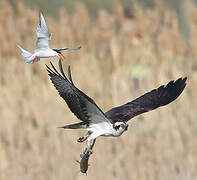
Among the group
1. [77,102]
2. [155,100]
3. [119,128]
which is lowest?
[119,128]

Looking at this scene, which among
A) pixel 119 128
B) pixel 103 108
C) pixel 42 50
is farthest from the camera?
pixel 103 108

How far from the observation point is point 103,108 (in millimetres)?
6766

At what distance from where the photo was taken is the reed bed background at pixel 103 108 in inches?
248

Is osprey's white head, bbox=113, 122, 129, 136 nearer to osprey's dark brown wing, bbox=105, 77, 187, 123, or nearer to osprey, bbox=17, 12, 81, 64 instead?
osprey, bbox=17, 12, 81, 64

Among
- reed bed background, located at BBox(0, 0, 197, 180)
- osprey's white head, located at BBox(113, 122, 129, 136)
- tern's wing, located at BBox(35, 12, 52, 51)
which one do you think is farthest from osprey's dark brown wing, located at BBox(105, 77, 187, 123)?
reed bed background, located at BBox(0, 0, 197, 180)

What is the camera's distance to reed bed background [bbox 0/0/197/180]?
6.30m

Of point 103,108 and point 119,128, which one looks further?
point 103,108

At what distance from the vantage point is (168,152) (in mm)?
6332

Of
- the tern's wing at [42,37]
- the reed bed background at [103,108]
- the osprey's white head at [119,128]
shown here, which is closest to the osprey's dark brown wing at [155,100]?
the osprey's white head at [119,128]

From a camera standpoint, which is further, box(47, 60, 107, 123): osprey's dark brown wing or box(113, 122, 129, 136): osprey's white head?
box(113, 122, 129, 136): osprey's white head

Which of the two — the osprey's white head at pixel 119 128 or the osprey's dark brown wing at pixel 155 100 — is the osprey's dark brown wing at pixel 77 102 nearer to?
the osprey's white head at pixel 119 128

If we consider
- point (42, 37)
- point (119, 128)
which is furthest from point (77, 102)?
point (42, 37)

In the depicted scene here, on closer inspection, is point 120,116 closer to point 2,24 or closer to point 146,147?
point 146,147

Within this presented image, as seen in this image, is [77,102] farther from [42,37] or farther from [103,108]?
[103,108]
